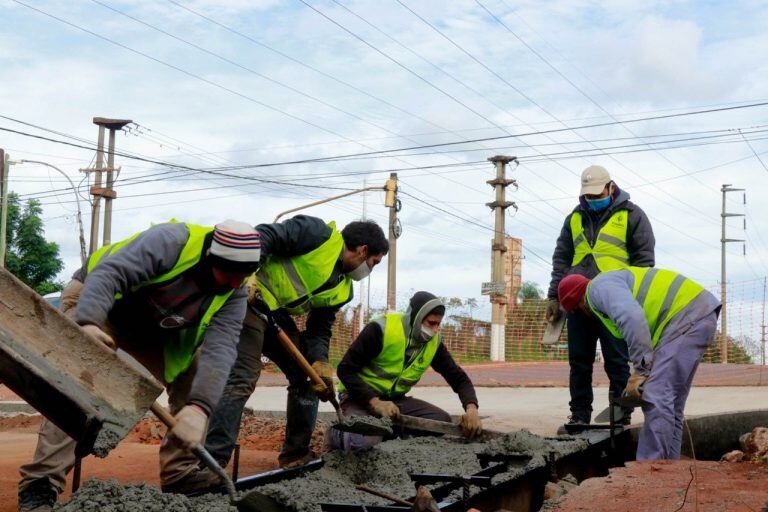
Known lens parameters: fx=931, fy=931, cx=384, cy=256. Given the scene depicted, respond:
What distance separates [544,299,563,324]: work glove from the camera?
287 inches

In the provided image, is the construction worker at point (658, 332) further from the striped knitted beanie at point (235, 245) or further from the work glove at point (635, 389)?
the striped knitted beanie at point (235, 245)

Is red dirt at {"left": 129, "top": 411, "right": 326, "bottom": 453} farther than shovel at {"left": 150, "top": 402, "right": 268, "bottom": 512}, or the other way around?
red dirt at {"left": 129, "top": 411, "right": 326, "bottom": 453}

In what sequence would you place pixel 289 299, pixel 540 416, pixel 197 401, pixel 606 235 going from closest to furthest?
pixel 197 401 < pixel 289 299 < pixel 606 235 < pixel 540 416

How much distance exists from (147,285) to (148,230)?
0.85 ft

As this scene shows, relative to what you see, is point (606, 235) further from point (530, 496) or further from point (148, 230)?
point (148, 230)

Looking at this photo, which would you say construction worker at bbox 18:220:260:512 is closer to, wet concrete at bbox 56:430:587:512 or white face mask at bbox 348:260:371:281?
wet concrete at bbox 56:430:587:512

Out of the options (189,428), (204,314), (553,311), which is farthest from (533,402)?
(189,428)

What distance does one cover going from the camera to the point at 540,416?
30.6ft

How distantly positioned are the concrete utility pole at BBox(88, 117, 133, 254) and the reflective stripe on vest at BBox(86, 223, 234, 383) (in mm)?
26836

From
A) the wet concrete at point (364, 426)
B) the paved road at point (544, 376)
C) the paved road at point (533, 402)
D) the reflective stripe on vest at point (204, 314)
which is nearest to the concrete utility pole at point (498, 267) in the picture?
the paved road at point (544, 376)

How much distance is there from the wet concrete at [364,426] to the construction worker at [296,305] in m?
0.39

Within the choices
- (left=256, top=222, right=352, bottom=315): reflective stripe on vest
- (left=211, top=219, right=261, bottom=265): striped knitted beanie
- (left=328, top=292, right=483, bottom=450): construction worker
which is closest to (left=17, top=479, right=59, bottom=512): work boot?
(left=211, top=219, right=261, bottom=265): striped knitted beanie

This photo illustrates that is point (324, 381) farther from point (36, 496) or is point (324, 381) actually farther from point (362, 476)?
point (36, 496)

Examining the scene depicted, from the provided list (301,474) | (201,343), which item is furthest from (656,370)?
(201,343)
